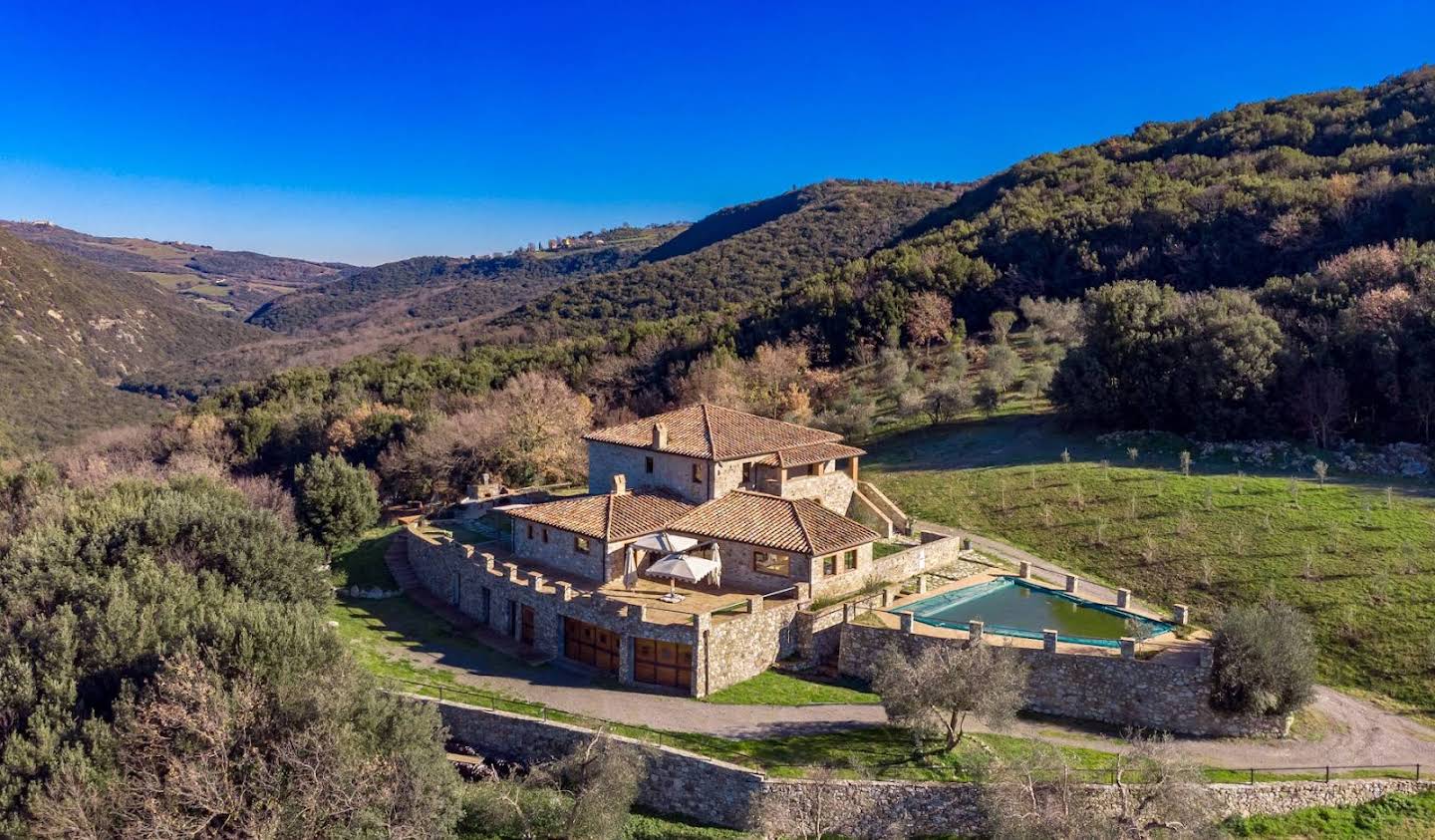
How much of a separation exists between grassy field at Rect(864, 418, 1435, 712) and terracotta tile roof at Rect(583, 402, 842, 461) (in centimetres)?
737

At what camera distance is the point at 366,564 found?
1433 inches

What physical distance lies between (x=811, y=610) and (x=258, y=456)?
47177 mm

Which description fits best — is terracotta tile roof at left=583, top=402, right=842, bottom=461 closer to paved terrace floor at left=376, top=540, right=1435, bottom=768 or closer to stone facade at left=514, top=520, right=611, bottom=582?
stone facade at left=514, top=520, right=611, bottom=582

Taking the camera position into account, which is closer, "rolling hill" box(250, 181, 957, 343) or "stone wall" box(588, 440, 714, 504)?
"stone wall" box(588, 440, 714, 504)

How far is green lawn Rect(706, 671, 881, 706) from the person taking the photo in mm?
23375

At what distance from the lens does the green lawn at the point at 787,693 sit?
23.4 metres

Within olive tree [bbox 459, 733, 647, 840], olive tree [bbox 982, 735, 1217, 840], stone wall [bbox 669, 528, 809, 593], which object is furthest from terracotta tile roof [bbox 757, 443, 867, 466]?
olive tree [bbox 982, 735, 1217, 840]

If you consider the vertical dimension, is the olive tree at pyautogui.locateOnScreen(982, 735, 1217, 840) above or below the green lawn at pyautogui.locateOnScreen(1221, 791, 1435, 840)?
above

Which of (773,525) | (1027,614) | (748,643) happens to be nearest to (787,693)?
(748,643)

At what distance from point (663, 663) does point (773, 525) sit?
5914 millimetres

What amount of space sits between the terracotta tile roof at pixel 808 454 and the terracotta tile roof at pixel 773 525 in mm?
2328

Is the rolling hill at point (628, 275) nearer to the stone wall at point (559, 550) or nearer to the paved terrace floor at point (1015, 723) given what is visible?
the stone wall at point (559, 550)

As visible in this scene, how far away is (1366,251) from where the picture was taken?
4828 centimetres

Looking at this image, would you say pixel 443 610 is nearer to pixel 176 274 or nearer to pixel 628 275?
pixel 628 275
